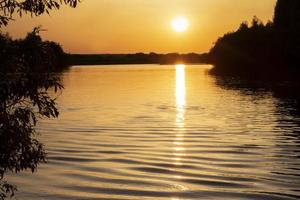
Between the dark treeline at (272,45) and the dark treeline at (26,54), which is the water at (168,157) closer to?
the dark treeline at (26,54)

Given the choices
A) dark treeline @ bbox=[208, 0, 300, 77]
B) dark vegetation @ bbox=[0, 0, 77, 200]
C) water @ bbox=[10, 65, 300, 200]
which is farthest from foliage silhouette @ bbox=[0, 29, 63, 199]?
dark treeline @ bbox=[208, 0, 300, 77]

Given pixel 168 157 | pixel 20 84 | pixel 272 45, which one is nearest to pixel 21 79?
pixel 20 84

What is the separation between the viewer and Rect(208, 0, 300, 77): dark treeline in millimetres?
84625

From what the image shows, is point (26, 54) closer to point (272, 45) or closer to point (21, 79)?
point (21, 79)

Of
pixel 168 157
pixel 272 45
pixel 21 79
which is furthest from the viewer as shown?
pixel 272 45

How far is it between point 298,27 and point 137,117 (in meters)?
52.8

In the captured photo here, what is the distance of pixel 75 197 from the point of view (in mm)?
14344

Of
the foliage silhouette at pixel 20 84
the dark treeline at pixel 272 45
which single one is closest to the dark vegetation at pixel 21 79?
the foliage silhouette at pixel 20 84

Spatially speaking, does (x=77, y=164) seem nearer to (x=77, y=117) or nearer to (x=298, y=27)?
(x=77, y=117)

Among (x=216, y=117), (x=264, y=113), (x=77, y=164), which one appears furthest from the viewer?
(x=264, y=113)

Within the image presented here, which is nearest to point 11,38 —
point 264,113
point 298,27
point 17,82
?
point 17,82

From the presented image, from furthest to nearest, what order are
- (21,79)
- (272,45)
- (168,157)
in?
(272,45)
(168,157)
(21,79)

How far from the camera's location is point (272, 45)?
102m

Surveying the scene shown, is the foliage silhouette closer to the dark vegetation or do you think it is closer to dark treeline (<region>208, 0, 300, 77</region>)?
the dark vegetation
